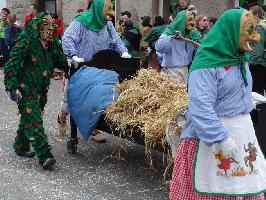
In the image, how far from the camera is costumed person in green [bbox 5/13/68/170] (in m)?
5.65

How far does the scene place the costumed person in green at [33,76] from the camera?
5.65 metres

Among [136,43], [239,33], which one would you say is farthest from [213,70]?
[136,43]

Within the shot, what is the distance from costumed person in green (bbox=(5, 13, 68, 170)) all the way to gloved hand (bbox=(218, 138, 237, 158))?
280 cm

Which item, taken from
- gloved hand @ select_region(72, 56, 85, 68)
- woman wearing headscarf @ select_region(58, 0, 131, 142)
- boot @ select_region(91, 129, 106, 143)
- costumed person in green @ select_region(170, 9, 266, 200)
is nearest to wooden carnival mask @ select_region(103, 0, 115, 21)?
woman wearing headscarf @ select_region(58, 0, 131, 142)

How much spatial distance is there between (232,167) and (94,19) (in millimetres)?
3676

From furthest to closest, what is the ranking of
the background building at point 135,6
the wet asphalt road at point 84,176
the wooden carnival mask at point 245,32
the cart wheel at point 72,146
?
the background building at point 135,6, the cart wheel at point 72,146, the wet asphalt road at point 84,176, the wooden carnival mask at point 245,32

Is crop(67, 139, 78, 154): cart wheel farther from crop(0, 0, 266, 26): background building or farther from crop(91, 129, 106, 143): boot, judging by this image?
crop(0, 0, 266, 26): background building

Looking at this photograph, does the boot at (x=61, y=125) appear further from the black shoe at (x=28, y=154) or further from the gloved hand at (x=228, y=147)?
the gloved hand at (x=228, y=147)

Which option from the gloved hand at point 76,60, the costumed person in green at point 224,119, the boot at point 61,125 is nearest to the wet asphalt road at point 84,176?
the boot at point 61,125

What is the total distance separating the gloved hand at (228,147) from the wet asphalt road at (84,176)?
177 cm

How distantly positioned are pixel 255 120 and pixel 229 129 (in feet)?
2.49

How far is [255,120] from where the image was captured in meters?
4.03

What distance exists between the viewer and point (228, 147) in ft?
10.5

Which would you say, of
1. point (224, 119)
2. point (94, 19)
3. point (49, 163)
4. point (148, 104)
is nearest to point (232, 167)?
point (224, 119)
